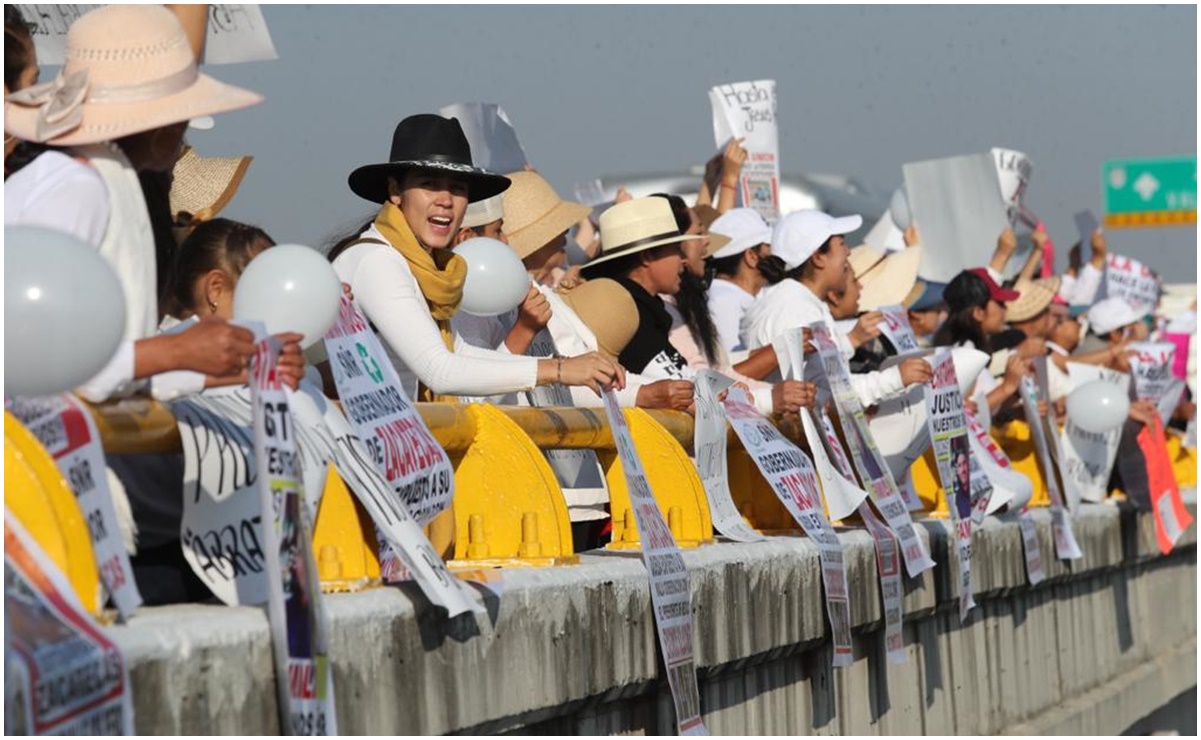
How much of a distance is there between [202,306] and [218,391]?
583 millimetres

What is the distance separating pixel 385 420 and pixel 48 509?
2002 mm

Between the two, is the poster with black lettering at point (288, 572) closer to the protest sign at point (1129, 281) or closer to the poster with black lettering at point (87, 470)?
the poster with black lettering at point (87, 470)

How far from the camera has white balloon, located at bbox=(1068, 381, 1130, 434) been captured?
625 inches

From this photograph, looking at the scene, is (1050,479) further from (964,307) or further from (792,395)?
(792,395)

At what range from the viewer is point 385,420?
6867mm

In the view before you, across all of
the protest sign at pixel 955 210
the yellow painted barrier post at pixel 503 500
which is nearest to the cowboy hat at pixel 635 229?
the yellow painted barrier post at pixel 503 500

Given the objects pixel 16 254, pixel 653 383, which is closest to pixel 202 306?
pixel 16 254

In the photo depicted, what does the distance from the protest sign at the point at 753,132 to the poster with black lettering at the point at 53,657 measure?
1096cm

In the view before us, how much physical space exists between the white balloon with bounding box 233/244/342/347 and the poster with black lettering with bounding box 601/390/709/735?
1978mm

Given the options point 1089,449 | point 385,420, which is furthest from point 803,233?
point 385,420

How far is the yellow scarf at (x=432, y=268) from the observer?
7941 mm

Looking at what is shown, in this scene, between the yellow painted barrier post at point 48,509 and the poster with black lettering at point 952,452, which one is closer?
the yellow painted barrier post at point 48,509

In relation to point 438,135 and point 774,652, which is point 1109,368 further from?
point 438,135

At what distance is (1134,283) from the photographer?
2095cm
